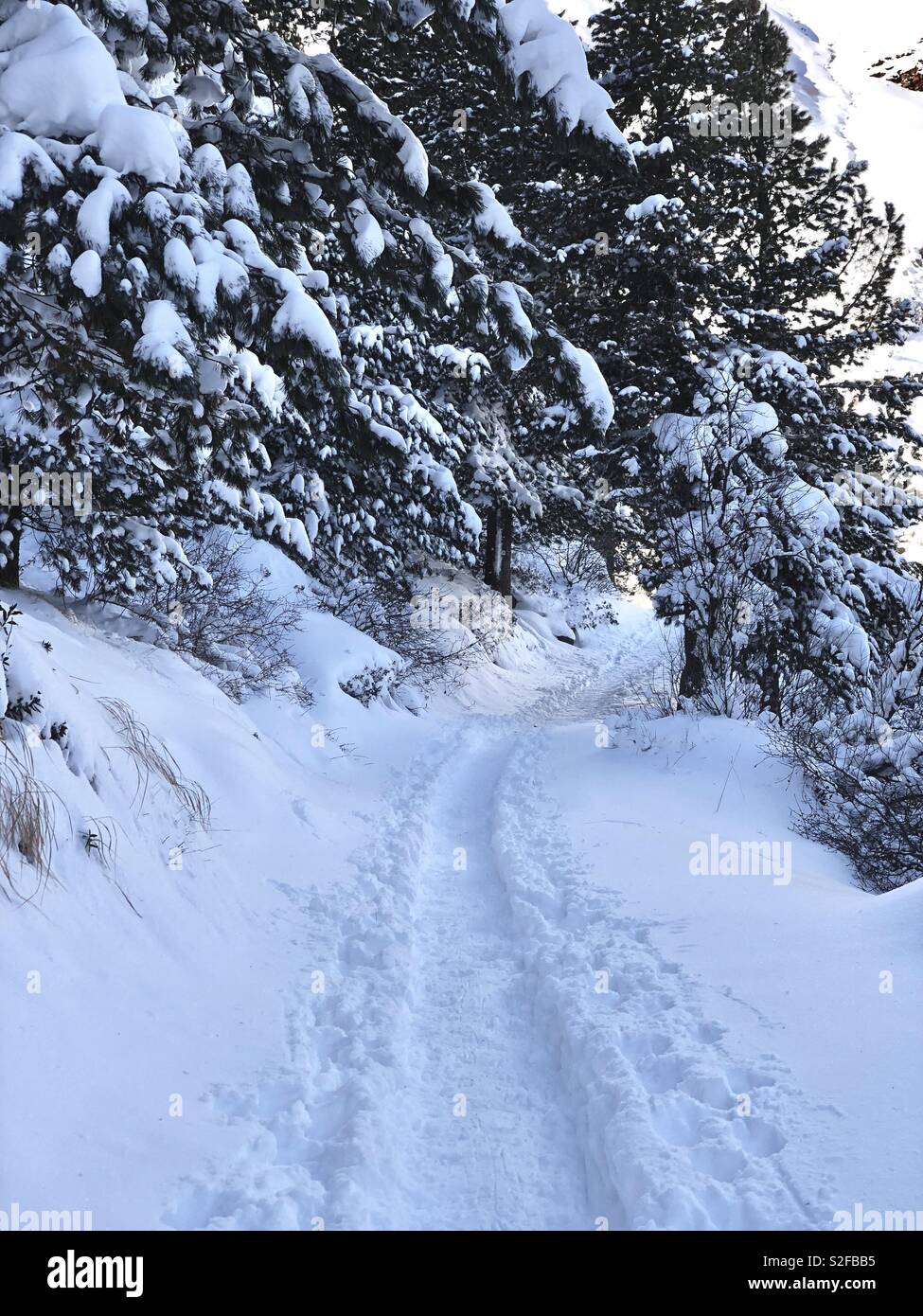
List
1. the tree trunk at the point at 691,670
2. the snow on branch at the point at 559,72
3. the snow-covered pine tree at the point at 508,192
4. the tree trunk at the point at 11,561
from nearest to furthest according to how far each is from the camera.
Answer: the snow on branch at the point at 559,72 < the snow-covered pine tree at the point at 508,192 < the tree trunk at the point at 11,561 < the tree trunk at the point at 691,670

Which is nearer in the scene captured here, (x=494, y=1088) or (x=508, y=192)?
(x=494, y=1088)

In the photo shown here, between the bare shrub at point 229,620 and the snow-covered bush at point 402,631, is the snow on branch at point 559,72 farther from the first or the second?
the snow-covered bush at point 402,631

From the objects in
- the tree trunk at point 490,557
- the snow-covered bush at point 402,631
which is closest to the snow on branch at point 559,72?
the snow-covered bush at point 402,631

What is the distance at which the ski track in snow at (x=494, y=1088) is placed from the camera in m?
3.04

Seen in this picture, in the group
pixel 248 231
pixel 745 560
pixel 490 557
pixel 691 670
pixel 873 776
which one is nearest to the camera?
pixel 248 231

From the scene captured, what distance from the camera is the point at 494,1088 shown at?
3871mm

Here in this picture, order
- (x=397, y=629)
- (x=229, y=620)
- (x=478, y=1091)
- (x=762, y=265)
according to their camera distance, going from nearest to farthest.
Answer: (x=478, y=1091) < (x=229, y=620) < (x=762, y=265) < (x=397, y=629)

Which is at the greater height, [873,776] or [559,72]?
[559,72]

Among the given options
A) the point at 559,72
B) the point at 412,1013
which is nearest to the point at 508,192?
the point at 559,72

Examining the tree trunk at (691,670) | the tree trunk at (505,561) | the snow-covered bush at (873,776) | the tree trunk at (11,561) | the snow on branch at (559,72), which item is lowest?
the tree trunk at (505,561)

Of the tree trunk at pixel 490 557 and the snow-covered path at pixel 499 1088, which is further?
the tree trunk at pixel 490 557

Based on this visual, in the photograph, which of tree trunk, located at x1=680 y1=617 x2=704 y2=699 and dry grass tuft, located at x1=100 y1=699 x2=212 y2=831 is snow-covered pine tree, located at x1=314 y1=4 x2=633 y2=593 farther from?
dry grass tuft, located at x1=100 y1=699 x2=212 y2=831

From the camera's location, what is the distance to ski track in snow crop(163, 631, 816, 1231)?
3045 mm

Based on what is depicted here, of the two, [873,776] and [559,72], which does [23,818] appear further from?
[873,776]
